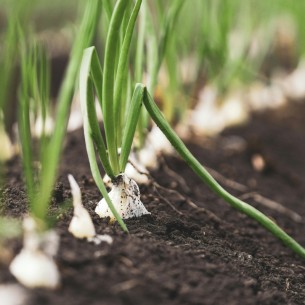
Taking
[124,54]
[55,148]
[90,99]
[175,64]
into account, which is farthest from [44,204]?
[175,64]

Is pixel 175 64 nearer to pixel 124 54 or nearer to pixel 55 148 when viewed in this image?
pixel 124 54

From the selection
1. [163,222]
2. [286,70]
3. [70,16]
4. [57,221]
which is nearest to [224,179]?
[163,222]

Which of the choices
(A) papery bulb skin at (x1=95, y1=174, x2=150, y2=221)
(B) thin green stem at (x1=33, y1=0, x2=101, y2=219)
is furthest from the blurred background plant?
(A) papery bulb skin at (x1=95, y1=174, x2=150, y2=221)

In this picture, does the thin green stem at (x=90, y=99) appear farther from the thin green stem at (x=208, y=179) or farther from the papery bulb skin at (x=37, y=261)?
the papery bulb skin at (x=37, y=261)

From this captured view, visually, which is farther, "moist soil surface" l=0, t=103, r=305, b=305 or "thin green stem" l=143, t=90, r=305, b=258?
"thin green stem" l=143, t=90, r=305, b=258

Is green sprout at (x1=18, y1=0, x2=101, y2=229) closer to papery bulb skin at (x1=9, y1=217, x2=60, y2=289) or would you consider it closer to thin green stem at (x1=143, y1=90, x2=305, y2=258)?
papery bulb skin at (x1=9, y1=217, x2=60, y2=289)

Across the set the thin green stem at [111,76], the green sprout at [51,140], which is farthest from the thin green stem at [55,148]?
the thin green stem at [111,76]

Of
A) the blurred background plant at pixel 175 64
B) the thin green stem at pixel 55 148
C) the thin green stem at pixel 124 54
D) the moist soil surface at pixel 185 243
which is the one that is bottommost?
the moist soil surface at pixel 185 243

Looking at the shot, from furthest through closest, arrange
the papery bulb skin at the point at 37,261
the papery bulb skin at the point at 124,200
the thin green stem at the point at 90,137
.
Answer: the papery bulb skin at the point at 124,200
the thin green stem at the point at 90,137
the papery bulb skin at the point at 37,261

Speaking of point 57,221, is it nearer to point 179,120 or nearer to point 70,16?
point 179,120
